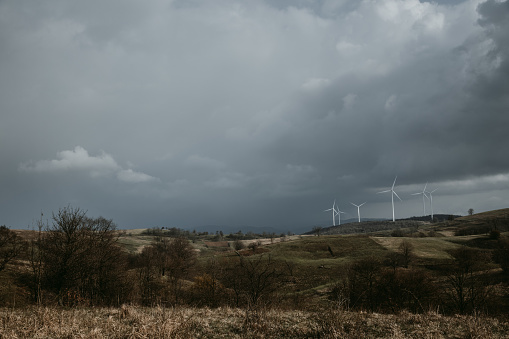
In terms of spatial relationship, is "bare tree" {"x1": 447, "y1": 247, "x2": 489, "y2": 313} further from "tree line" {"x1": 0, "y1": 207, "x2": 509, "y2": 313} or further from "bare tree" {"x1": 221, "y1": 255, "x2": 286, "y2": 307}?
"bare tree" {"x1": 221, "y1": 255, "x2": 286, "y2": 307}

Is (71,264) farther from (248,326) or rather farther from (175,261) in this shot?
(175,261)

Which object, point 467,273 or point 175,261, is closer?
point 467,273

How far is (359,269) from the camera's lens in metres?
50.5

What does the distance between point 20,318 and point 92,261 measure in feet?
85.4

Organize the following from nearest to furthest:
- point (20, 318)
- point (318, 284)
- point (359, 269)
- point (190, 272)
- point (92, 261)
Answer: point (20, 318) < point (92, 261) < point (359, 269) < point (318, 284) < point (190, 272)

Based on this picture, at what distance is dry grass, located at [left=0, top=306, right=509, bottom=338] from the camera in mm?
10055

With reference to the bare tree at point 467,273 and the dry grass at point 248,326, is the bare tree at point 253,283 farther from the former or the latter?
the bare tree at point 467,273

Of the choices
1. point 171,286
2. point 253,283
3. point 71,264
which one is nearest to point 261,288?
point 253,283

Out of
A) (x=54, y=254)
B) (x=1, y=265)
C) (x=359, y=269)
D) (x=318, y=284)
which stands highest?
(x=54, y=254)

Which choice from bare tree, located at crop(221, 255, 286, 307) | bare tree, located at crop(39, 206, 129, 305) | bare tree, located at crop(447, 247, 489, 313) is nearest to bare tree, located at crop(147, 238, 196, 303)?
bare tree, located at crop(221, 255, 286, 307)

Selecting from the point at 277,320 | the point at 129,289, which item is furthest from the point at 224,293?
the point at 277,320

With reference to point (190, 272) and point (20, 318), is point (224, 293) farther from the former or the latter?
point (20, 318)

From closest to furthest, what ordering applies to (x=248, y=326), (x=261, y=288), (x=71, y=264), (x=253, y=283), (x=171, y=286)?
(x=248, y=326) < (x=71, y=264) < (x=261, y=288) < (x=253, y=283) < (x=171, y=286)

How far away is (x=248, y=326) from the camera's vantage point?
11906 mm
